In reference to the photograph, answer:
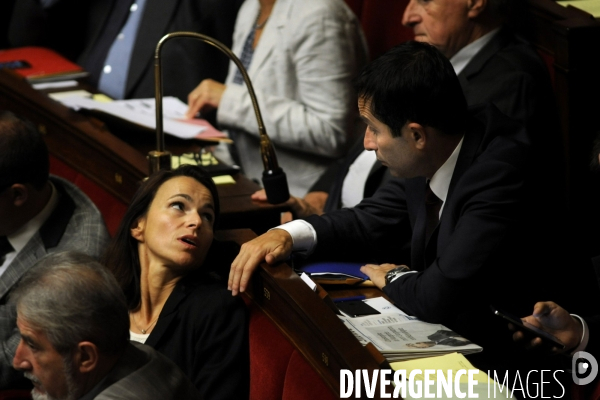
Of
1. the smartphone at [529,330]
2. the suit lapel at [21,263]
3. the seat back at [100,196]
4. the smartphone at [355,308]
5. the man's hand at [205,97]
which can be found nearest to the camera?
the smartphone at [529,330]

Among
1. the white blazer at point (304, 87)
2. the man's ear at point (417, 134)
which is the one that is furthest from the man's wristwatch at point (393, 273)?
the white blazer at point (304, 87)

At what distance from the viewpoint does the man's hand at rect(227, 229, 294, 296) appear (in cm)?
231

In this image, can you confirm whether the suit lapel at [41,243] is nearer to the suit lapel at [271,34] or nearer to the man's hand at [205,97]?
the man's hand at [205,97]

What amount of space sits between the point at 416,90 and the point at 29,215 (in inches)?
49.3

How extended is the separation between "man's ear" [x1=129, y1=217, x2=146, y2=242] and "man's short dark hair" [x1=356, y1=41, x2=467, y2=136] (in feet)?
2.37

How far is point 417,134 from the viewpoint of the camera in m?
2.43

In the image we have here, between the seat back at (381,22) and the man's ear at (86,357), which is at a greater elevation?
the seat back at (381,22)

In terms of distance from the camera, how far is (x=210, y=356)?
2328 millimetres

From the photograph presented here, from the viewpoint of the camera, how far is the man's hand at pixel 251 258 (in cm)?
231

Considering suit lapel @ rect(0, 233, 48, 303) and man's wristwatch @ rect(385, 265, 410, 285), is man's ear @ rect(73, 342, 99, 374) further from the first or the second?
suit lapel @ rect(0, 233, 48, 303)

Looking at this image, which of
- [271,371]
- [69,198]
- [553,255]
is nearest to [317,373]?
[271,371]

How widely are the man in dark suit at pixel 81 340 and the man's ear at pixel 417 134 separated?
916mm

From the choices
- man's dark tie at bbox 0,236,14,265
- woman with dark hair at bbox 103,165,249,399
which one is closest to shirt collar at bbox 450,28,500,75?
woman with dark hair at bbox 103,165,249,399

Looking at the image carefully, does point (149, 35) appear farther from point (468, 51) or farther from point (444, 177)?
point (444, 177)
